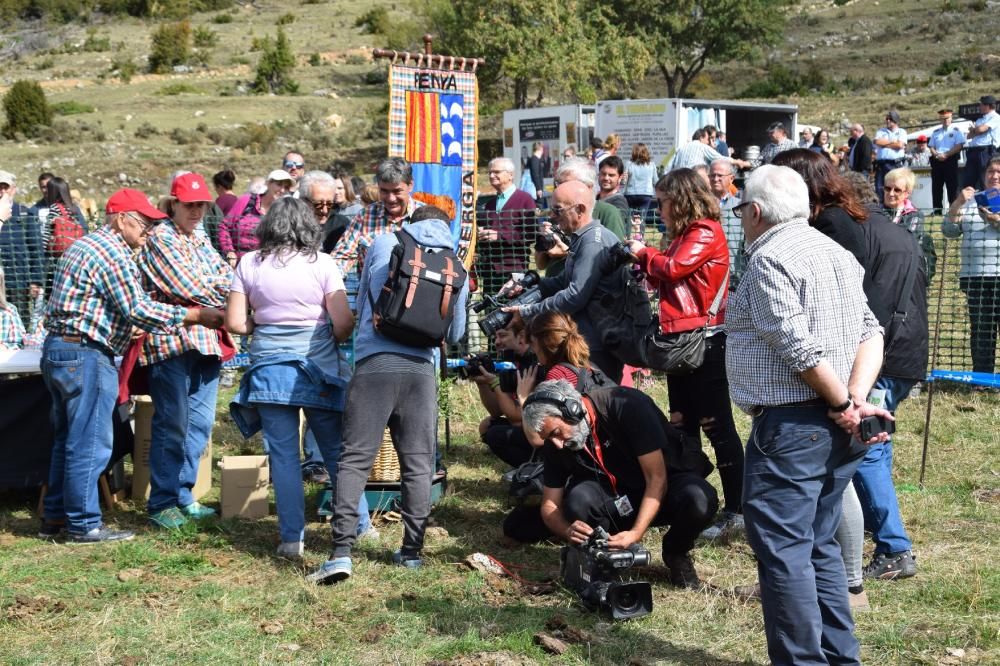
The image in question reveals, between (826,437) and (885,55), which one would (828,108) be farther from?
(826,437)

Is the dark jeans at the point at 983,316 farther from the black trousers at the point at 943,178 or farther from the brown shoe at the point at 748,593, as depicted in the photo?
the black trousers at the point at 943,178

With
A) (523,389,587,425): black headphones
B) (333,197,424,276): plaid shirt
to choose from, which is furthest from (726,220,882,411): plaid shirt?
(333,197,424,276): plaid shirt

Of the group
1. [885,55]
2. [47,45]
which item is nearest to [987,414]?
[885,55]

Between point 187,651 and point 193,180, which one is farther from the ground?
point 193,180

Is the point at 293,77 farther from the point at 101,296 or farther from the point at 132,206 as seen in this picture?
the point at 101,296

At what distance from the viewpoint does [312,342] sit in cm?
531

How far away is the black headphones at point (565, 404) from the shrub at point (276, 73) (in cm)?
4956

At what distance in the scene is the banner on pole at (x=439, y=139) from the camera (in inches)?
322

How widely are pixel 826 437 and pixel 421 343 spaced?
87.0 inches

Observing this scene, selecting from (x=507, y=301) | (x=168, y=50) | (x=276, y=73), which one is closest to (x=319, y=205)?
(x=507, y=301)

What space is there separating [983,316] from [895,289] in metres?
4.70

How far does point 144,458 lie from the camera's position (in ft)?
21.6

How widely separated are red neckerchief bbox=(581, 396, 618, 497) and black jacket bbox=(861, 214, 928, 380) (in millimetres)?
1255

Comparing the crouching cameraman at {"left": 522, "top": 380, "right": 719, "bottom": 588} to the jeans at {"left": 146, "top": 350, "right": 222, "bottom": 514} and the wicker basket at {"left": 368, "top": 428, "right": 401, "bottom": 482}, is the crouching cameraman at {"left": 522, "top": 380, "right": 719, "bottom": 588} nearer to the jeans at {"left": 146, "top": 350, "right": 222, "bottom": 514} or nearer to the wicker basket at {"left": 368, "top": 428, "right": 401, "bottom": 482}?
the wicker basket at {"left": 368, "top": 428, "right": 401, "bottom": 482}
